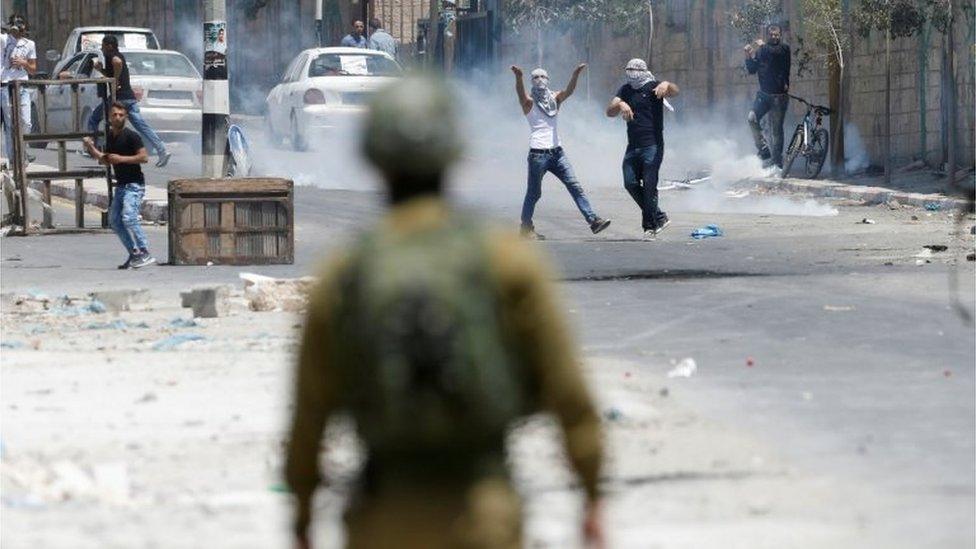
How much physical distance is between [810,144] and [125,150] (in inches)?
530

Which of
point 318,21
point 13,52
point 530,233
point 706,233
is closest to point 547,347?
point 530,233

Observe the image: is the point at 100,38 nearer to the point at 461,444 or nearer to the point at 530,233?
the point at 530,233

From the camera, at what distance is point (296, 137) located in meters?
33.2

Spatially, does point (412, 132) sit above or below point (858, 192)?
above

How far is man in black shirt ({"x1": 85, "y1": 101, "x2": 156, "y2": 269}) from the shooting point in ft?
55.2

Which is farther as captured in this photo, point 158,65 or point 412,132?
point 158,65

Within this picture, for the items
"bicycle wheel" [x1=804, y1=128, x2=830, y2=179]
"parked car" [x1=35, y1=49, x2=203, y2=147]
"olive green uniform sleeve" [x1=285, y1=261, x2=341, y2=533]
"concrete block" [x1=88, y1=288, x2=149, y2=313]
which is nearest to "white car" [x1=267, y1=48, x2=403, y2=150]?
"parked car" [x1=35, y1=49, x2=203, y2=147]

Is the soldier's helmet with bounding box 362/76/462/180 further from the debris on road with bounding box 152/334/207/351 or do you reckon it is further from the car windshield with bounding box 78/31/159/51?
the car windshield with bounding box 78/31/159/51

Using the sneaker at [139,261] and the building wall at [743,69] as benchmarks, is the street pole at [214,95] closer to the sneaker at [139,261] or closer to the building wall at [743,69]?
the sneaker at [139,261]

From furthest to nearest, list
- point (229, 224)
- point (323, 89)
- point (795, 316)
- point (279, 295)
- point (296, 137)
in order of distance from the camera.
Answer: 1. point (296, 137)
2. point (323, 89)
3. point (229, 224)
4. point (279, 295)
5. point (795, 316)

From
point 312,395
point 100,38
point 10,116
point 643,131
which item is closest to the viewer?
point 312,395

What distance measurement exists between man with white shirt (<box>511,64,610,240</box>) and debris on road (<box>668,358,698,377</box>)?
883cm

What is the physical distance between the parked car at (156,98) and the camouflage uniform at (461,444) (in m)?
28.7

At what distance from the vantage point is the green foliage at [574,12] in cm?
3872
